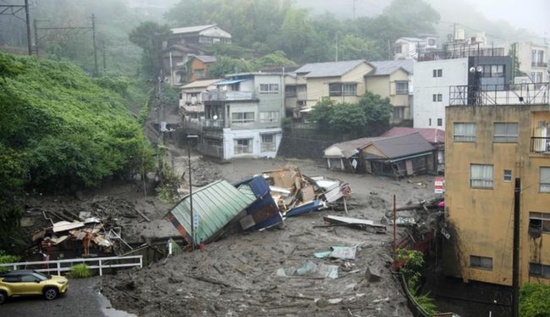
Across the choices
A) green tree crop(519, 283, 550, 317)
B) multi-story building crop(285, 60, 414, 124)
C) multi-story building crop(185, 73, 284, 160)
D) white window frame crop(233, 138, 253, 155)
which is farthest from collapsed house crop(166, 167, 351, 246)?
multi-story building crop(285, 60, 414, 124)

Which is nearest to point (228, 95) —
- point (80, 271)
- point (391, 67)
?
point (391, 67)

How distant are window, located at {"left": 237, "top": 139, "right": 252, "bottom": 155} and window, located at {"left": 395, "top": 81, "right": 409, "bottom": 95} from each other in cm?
1299

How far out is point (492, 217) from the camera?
22484mm

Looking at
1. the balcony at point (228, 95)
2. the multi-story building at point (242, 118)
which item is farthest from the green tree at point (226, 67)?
the balcony at point (228, 95)

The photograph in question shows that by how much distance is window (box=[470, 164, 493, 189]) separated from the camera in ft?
73.9

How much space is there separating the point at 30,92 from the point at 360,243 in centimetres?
2279

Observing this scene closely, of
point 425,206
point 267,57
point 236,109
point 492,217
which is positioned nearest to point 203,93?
point 236,109

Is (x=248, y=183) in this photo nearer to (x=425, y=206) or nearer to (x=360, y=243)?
(x=360, y=243)

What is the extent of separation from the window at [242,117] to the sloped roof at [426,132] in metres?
11.3

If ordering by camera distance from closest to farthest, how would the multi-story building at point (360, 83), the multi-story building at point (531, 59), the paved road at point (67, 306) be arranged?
the paved road at point (67, 306), the multi-story building at point (360, 83), the multi-story building at point (531, 59)

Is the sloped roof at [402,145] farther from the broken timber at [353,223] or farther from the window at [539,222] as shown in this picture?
the window at [539,222]

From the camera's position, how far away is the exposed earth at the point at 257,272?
1452cm

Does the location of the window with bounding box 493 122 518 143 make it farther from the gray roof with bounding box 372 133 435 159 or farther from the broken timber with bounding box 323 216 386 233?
the gray roof with bounding box 372 133 435 159

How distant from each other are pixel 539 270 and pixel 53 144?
23382mm
